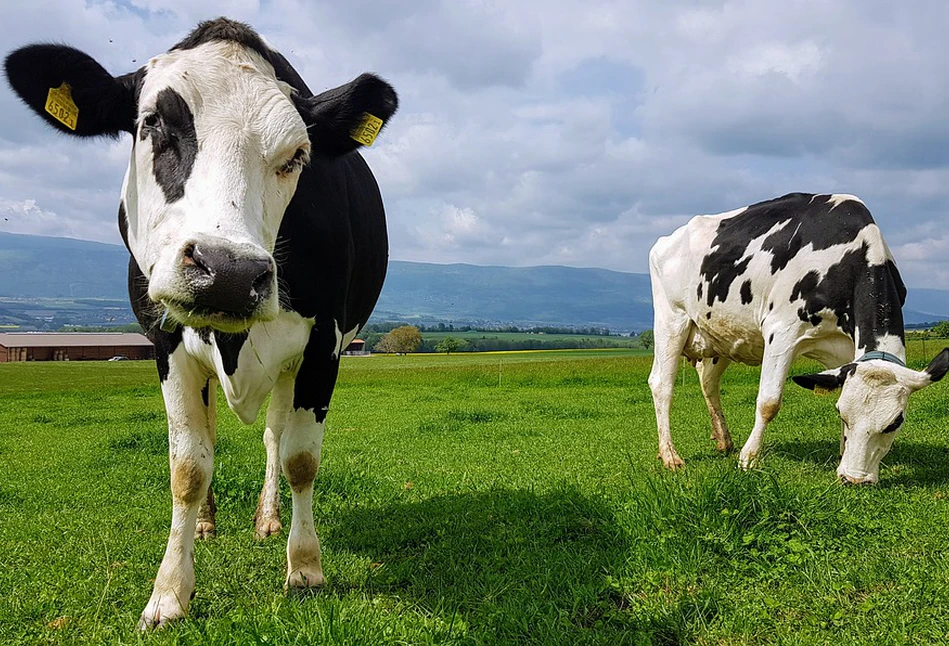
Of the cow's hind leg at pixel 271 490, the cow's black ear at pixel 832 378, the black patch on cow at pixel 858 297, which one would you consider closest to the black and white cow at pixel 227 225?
the cow's hind leg at pixel 271 490

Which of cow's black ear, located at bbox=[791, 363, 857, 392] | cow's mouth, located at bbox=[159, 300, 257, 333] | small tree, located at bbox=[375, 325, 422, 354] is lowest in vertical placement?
small tree, located at bbox=[375, 325, 422, 354]

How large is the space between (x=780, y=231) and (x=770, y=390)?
1.80 meters

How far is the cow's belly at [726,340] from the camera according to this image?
778cm

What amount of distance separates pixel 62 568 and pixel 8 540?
3.49ft

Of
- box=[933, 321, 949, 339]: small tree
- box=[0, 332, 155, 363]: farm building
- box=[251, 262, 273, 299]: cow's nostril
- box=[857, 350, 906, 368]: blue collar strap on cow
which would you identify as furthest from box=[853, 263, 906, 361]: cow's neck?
box=[0, 332, 155, 363]: farm building

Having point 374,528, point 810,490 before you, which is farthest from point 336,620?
point 810,490

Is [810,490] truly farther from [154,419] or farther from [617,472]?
[154,419]

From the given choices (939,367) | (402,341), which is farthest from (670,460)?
(402,341)

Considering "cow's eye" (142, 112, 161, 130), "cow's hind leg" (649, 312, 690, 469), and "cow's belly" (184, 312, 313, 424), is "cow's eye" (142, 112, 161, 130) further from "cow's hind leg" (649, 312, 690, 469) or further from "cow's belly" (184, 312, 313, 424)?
"cow's hind leg" (649, 312, 690, 469)

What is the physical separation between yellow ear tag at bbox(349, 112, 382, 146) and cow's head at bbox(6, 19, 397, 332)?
0.09 feet

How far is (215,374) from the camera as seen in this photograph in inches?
153

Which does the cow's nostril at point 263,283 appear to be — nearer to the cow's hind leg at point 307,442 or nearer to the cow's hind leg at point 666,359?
the cow's hind leg at point 307,442

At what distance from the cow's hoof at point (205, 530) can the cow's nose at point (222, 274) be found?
3.01m

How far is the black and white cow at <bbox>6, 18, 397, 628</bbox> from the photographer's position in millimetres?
2674
